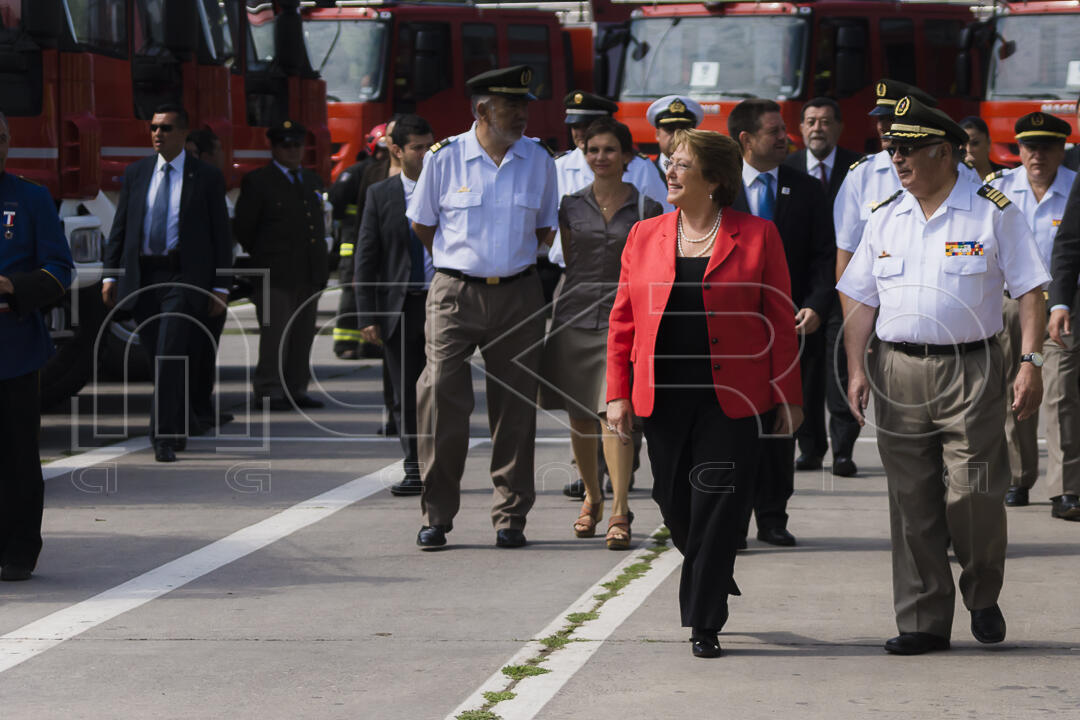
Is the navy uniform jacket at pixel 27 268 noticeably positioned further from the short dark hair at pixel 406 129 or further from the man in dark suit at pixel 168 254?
the man in dark suit at pixel 168 254

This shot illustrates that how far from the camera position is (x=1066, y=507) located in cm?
933

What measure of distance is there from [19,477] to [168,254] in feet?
12.9

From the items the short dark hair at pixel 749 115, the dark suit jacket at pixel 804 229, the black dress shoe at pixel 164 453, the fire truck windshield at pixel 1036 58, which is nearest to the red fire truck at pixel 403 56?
the fire truck windshield at pixel 1036 58

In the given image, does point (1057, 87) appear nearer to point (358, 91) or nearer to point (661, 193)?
point (358, 91)

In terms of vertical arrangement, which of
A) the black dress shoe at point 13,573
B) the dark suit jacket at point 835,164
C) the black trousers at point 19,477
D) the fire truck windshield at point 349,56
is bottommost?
the black dress shoe at point 13,573

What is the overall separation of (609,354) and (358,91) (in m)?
18.6

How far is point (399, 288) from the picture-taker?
32.5 feet

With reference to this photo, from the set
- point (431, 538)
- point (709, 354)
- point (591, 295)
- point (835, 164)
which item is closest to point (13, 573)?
point (431, 538)

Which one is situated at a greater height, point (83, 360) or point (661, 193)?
point (661, 193)

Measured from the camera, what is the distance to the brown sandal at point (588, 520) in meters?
8.78

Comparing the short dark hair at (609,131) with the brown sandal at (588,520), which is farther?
the brown sandal at (588,520)

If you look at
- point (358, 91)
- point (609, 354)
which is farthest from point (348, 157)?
point (609, 354)

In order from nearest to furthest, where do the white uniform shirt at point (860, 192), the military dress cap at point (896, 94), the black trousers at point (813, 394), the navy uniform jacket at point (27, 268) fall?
the military dress cap at point (896, 94)
the navy uniform jacket at point (27, 268)
the white uniform shirt at point (860, 192)
the black trousers at point (813, 394)

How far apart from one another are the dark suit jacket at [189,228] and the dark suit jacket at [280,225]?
211 centimetres
